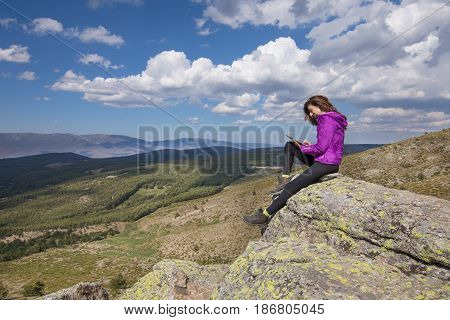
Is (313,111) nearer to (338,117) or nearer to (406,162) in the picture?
(338,117)

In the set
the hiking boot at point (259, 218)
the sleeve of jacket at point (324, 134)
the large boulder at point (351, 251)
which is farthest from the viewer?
the hiking boot at point (259, 218)

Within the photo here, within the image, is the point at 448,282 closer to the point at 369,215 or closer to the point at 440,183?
the point at 369,215

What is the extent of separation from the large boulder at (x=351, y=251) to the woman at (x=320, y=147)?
0.55m

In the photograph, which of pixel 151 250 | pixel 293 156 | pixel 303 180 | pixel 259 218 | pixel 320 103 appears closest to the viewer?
pixel 320 103

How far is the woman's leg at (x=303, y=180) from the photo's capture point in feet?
47.5

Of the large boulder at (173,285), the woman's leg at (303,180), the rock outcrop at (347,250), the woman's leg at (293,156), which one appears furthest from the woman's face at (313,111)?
the large boulder at (173,285)

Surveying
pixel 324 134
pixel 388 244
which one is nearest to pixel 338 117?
pixel 324 134

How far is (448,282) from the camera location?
10.2 meters

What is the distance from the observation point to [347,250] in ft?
40.8

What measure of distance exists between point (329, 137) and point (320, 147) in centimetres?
56

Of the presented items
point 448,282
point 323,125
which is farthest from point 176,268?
point 448,282

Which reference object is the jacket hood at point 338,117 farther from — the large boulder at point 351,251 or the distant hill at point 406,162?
the distant hill at point 406,162

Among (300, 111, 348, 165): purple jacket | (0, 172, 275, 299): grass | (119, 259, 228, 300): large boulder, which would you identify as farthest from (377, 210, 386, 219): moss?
(0, 172, 275, 299): grass

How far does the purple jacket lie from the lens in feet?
45.9
